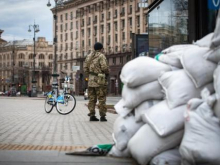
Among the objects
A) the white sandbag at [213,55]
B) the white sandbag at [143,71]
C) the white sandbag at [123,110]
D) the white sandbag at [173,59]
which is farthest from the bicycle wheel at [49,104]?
the white sandbag at [213,55]

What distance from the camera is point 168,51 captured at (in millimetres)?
4555

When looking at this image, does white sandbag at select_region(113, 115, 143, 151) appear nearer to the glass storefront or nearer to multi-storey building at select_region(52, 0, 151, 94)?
the glass storefront

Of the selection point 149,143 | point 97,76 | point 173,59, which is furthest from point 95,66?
point 149,143

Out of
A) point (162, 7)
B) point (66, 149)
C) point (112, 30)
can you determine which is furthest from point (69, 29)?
point (66, 149)

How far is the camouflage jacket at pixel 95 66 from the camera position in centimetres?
1061

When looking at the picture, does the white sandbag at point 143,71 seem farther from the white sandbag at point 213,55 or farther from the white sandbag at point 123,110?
the white sandbag at point 213,55

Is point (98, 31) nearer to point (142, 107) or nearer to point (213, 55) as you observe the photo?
point (142, 107)

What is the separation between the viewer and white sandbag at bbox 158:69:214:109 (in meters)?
3.74

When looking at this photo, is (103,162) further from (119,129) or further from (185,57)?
(185,57)

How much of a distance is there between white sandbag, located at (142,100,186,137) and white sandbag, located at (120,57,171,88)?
571mm

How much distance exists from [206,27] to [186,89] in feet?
12.2

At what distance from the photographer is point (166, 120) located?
371cm

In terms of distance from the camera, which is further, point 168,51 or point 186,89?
point 168,51

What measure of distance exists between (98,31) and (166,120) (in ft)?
297
